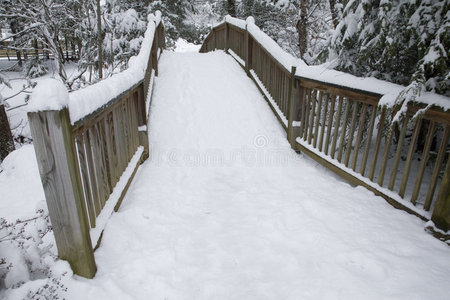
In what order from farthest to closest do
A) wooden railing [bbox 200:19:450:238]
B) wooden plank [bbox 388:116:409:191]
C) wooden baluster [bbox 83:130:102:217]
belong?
wooden plank [bbox 388:116:409:191], wooden railing [bbox 200:19:450:238], wooden baluster [bbox 83:130:102:217]

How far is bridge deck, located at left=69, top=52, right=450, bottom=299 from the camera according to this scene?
2291 millimetres

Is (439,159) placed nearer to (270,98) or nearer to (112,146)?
(112,146)

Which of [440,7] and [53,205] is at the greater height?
[440,7]

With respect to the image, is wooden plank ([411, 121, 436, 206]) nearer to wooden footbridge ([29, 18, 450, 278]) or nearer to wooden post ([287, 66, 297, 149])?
wooden footbridge ([29, 18, 450, 278])

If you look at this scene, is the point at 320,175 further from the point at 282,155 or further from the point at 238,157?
the point at 238,157

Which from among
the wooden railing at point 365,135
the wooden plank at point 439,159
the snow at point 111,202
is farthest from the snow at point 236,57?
the wooden plank at point 439,159

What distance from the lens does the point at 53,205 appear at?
2.06 meters

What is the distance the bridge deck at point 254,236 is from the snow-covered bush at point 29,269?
0.22 meters

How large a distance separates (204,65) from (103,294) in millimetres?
7694

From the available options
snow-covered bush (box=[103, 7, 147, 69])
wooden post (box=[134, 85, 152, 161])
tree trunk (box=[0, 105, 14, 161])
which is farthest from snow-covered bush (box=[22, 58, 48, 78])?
wooden post (box=[134, 85, 152, 161])

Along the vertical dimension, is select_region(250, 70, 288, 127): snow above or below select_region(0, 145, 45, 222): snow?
above

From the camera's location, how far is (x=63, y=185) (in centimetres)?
201

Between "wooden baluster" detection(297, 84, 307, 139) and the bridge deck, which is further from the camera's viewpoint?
"wooden baluster" detection(297, 84, 307, 139)

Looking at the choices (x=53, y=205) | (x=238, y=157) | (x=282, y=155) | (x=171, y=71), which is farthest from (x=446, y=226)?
(x=171, y=71)
